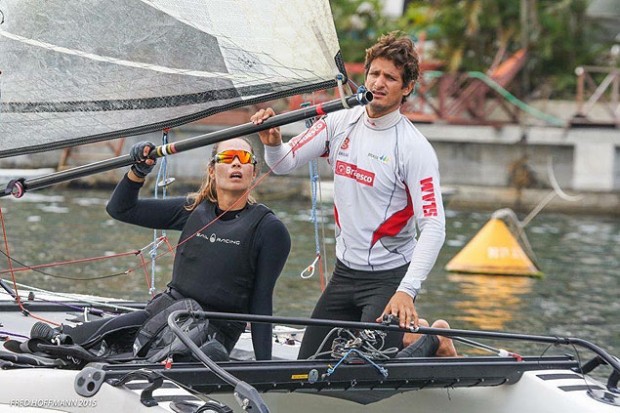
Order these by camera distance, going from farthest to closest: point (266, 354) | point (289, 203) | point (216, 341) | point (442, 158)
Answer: point (442, 158) < point (289, 203) < point (266, 354) < point (216, 341)

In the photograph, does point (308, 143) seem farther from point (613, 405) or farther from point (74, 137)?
point (613, 405)

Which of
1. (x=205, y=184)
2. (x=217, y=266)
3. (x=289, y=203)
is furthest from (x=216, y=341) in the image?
(x=289, y=203)

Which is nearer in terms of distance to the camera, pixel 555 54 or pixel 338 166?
pixel 338 166

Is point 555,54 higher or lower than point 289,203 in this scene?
higher

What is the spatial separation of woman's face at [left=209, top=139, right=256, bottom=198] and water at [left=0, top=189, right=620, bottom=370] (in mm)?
2765

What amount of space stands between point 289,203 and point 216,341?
18.0m

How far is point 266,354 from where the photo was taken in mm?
6293

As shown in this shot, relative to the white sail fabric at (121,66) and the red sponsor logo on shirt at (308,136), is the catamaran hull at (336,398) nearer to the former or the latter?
the red sponsor logo on shirt at (308,136)

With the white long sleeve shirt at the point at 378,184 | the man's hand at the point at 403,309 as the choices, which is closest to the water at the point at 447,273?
the white long sleeve shirt at the point at 378,184

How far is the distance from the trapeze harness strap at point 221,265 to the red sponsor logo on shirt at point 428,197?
703mm

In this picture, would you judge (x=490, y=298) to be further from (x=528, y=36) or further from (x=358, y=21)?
(x=358, y=21)

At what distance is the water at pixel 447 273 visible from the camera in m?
12.6

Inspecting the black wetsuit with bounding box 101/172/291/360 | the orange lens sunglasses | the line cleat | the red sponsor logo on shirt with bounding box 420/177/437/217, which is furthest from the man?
the line cleat

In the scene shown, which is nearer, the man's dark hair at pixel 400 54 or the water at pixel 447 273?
the man's dark hair at pixel 400 54
